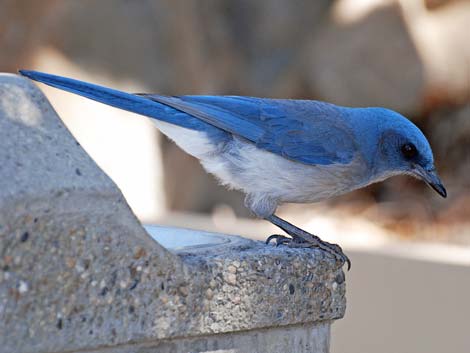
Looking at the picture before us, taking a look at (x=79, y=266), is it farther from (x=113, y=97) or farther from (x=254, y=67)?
(x=254, y=67)

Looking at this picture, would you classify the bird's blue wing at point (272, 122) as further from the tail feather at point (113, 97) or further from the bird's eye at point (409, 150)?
the bird's eye at point (409, 150)

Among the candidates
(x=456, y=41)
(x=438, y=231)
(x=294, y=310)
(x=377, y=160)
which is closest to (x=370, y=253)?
(x=438, y=231)

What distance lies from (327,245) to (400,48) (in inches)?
252

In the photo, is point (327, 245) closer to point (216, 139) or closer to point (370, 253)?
point (216, 139)

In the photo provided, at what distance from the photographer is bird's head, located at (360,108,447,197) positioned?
4.09m

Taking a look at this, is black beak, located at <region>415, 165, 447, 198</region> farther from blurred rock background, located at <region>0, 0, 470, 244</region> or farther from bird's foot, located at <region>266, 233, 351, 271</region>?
blurred rock background, located at <region>0, 0, 470, 244</region>

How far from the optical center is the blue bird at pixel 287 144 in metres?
3.99

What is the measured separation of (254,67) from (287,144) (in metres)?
6.87

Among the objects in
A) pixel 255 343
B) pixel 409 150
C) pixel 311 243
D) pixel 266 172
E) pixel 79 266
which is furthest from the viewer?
pixel 409 150

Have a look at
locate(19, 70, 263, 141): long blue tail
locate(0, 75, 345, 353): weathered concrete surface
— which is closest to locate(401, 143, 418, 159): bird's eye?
locate(19, 70, 263, 141): long blue tail

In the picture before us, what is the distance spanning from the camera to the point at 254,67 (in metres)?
10.9

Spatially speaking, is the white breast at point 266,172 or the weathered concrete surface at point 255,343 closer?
the weathered concrete surface at point 255,343

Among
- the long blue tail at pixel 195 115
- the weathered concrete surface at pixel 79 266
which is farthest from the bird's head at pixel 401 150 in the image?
the weathered concrete surface at pixel 79 266

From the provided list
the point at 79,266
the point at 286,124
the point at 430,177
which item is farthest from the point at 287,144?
the point at 79,266
